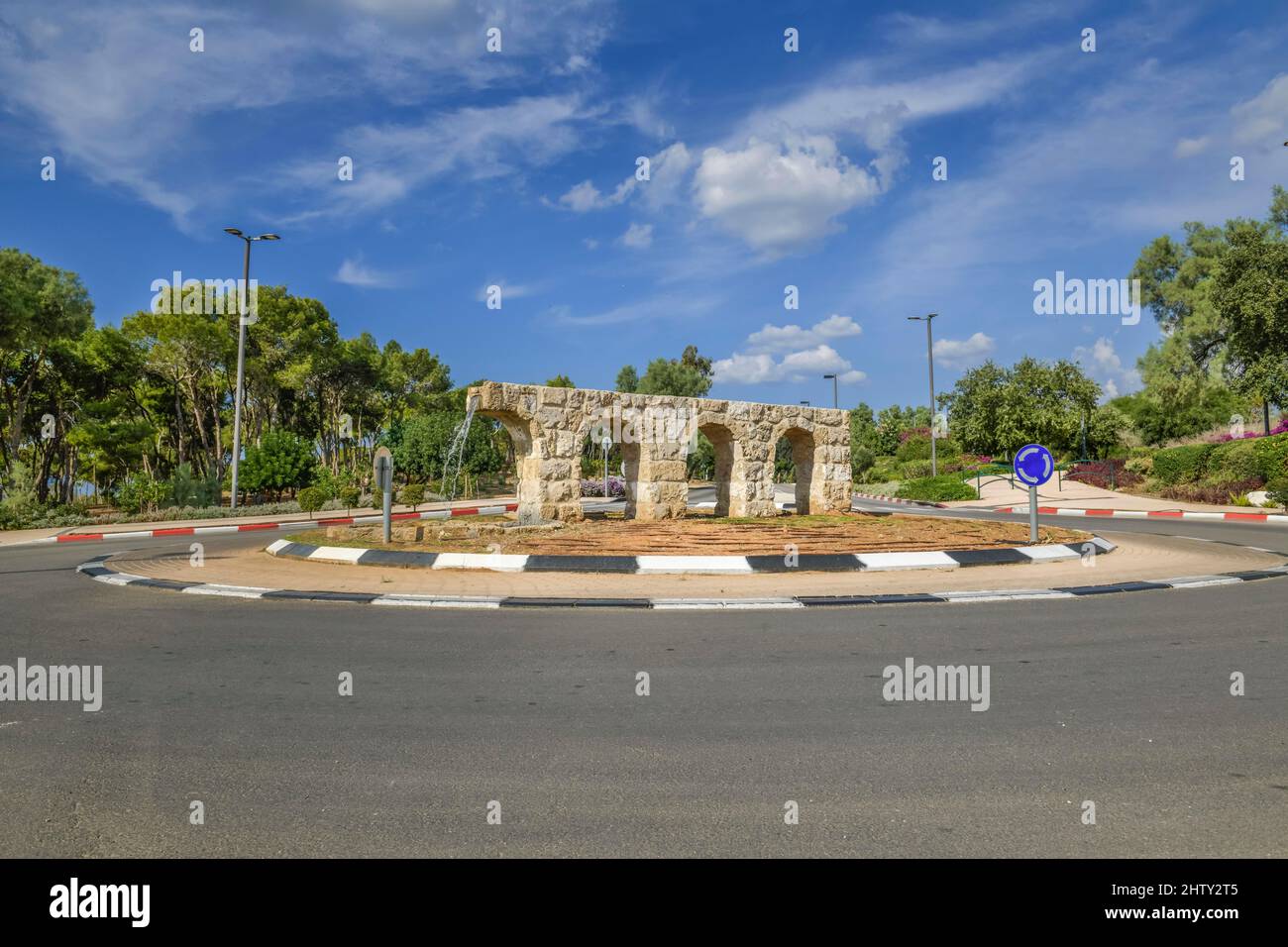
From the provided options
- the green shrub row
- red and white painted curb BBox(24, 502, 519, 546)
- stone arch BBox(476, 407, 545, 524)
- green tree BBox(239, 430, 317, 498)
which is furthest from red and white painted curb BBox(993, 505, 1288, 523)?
green tree BBox(239, 430, 317, 498)

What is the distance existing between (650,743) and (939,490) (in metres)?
33.8

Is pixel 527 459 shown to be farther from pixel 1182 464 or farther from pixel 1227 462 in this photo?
pixel 1182 464

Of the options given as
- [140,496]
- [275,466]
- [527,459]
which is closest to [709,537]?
[527,459]

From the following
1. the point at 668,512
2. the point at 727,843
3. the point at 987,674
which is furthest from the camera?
the point at 668,512

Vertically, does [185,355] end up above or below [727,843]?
above

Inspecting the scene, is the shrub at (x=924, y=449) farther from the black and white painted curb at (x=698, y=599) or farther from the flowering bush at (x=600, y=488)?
the black and white painted curb at (x=698, y=599)

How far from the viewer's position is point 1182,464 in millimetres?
31344

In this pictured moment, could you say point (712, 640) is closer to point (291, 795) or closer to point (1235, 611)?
point (291, 795)

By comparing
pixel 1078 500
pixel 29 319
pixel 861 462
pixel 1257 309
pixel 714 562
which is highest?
pixel 1257 309

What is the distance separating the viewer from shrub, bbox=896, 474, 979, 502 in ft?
113

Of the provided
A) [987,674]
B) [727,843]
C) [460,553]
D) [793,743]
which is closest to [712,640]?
[987,674]
